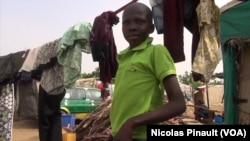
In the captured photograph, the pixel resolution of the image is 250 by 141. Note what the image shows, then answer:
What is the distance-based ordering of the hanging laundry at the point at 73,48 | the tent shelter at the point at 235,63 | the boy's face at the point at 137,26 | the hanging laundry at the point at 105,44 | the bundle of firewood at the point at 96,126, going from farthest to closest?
the bundle of firewood at the point at 96,126
the tent shelter at the point at 235,63
the hanging laundry at the point at 73,48
the hanging laundry at the point at 105,44
the boy's face at the point at 137,26

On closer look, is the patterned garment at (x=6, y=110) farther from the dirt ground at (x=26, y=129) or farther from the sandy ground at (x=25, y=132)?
the sandy ground at (x=25, y=132)

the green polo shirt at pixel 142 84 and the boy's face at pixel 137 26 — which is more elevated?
the boy's face at pixel 137 26

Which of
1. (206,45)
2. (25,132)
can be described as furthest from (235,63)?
(25,132)

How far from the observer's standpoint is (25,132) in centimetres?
1047

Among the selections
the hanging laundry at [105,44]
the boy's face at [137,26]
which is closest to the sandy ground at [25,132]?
the hanging laundry at [105,44]

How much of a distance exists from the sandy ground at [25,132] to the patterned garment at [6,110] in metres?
4.52

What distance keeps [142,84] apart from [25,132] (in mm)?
9525

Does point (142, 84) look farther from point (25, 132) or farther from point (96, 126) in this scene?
point (25, 132)

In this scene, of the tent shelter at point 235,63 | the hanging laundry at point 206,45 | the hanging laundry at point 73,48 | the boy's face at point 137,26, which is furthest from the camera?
the tent shelter at point 235,63

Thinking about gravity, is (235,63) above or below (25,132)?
above

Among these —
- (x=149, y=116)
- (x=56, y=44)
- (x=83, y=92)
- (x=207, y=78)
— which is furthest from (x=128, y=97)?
(x=83, y=92)

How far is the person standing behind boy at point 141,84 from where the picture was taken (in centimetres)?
155

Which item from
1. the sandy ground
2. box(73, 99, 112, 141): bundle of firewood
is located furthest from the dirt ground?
box(73, 99, 112, 141): bundle of firewood

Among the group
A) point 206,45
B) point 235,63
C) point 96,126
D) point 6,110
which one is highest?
point 206,45
